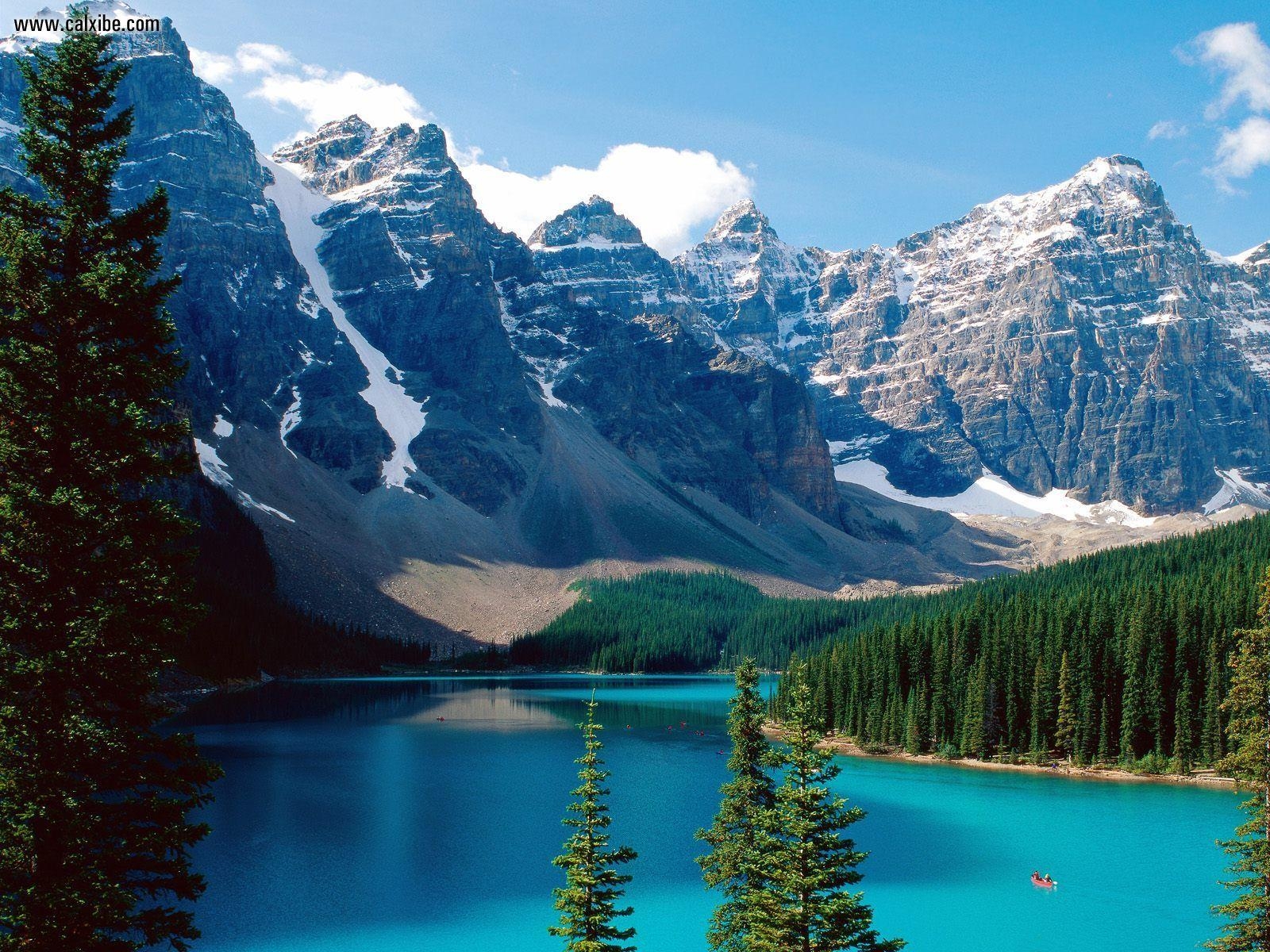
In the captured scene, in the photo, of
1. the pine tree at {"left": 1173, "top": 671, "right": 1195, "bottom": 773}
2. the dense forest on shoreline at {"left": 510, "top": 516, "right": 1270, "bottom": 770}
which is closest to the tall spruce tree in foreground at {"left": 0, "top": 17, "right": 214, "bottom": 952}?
the dense forest on shoreline at {"left": 510, "top": 516, "right": 1270, "bottom": 770}

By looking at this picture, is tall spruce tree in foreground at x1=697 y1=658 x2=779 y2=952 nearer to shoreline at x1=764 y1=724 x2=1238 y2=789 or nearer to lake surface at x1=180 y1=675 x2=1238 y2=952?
lake surface at x1=180 y1=675 x2=1238 y2=952

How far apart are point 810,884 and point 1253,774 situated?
1696cm

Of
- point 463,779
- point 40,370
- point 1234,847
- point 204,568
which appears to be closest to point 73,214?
point 40,370

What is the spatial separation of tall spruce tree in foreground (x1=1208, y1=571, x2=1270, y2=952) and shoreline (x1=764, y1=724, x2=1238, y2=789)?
44.8 meters

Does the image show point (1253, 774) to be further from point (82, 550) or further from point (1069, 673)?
point (1069, 673)

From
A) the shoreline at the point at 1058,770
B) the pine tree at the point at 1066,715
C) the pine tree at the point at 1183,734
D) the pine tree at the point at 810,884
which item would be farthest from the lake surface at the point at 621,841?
the pine tree at the point at 810,884

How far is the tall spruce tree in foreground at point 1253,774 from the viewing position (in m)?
29.9

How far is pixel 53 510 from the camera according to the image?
17.4 metres

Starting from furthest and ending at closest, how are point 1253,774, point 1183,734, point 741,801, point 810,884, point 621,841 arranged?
point 1183,734, point 621,841, point 741,801, point 1253,774, point 810,884

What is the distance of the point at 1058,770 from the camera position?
314ft

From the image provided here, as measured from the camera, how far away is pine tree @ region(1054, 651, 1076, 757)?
320ft

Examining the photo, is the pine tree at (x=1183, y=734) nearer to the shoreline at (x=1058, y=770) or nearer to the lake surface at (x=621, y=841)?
the shoreline at (x=1058, y=770)

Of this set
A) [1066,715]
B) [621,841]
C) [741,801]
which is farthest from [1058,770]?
[741,801]

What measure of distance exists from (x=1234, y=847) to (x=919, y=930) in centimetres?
2095
